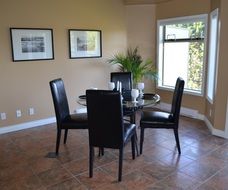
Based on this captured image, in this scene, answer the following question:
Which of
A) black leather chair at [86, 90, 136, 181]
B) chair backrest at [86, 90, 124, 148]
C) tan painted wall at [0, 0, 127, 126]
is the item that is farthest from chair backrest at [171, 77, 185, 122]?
tan painted wall at [0, 0, 127, 126]

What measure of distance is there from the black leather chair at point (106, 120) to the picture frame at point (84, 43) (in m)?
2.46

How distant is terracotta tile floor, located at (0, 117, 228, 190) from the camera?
8.64 feet

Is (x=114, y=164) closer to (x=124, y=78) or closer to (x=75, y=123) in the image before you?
(x=75, y=123)

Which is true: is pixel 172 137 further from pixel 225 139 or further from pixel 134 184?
pixel 134 184

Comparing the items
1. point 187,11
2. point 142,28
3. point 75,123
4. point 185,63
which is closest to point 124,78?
point 75,123

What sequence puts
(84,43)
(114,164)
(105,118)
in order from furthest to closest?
(84,43) → (114,164) → (105,118)

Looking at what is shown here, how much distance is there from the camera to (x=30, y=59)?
4.36m

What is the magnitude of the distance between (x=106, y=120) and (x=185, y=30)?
331cm

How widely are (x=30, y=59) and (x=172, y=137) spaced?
288 centimetres

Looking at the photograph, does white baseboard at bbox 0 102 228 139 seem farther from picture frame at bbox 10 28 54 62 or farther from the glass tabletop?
the glass tabletop

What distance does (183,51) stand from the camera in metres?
5.19

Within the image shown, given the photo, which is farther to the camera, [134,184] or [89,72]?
[89,72]

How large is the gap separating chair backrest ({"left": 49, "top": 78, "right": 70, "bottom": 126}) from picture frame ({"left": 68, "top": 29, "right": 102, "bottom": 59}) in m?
1.49

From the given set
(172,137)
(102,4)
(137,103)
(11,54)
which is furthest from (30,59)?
(172,137)
